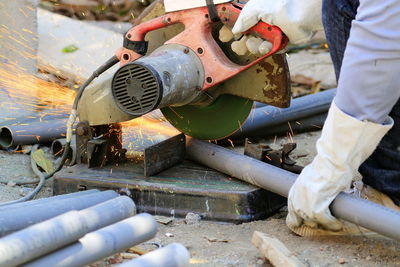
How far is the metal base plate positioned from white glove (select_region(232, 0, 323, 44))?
0.71 metres

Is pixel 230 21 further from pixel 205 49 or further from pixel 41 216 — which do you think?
pixel 41 216

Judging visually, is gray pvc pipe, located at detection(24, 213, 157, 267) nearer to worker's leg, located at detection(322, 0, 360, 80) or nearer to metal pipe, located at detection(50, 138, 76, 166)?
worker's leg, located at detection(322, 0, 360, 80)

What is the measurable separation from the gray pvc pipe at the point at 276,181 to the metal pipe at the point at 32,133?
0.85 m

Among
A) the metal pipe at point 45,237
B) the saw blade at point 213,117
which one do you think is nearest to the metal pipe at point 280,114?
the saw blade at point 213,117

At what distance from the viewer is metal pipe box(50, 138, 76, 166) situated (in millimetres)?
3780

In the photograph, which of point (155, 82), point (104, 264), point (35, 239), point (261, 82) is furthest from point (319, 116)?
point (35, 239)

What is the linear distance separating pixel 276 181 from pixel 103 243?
1055 millimetres

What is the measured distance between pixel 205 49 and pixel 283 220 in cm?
84

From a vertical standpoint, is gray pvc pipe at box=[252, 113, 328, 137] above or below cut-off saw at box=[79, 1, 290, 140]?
below

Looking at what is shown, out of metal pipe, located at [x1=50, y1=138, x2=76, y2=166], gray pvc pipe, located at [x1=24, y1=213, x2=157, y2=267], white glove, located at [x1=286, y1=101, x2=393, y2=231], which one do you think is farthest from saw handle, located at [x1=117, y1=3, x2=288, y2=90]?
gray pvc pipe, located at [x1=24, y1=213, x2=157, y2=267]

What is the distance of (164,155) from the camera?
3.45 metres

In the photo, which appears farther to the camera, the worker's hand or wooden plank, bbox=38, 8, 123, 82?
wooden plank, bbox=38, 8, 123, 82

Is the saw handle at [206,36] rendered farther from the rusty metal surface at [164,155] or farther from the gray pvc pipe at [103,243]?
the gray pvc pipe at [103,243]

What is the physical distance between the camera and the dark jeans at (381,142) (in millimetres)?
3021
